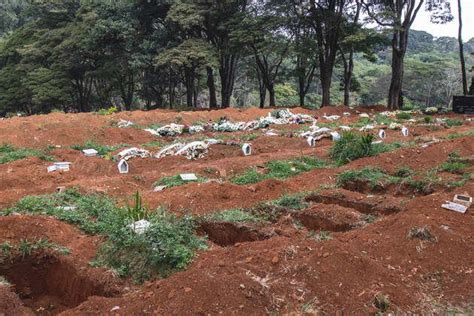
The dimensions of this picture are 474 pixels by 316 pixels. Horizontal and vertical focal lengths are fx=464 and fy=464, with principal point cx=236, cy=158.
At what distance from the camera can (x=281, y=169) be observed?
7.93 m

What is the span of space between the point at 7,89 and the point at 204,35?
14.8 m

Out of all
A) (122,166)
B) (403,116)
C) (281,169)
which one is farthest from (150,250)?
(403,116)

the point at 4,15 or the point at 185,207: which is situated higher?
the point at 4,15

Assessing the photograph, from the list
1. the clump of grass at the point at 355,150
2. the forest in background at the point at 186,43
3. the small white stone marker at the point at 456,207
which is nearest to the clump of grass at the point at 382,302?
the small white stone marker at the point at 456,207

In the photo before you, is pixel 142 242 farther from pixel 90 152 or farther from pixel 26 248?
pixel 90 152

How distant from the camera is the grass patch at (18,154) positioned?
939 cm

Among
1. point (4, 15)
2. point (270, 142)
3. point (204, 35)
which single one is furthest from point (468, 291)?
point (4, 15)

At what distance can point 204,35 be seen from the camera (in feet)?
80.0

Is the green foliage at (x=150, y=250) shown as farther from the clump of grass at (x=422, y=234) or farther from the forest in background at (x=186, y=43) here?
the forest in background at (x=186, y=43)

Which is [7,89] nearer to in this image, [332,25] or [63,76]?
[63,76]

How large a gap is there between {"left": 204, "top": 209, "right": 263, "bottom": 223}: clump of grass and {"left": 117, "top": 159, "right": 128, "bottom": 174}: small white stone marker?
3.55 meters

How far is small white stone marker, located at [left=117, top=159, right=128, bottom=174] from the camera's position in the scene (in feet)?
27.9

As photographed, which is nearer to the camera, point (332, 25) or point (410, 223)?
point (410, 223)

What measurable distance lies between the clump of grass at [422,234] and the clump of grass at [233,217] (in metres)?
1.66
